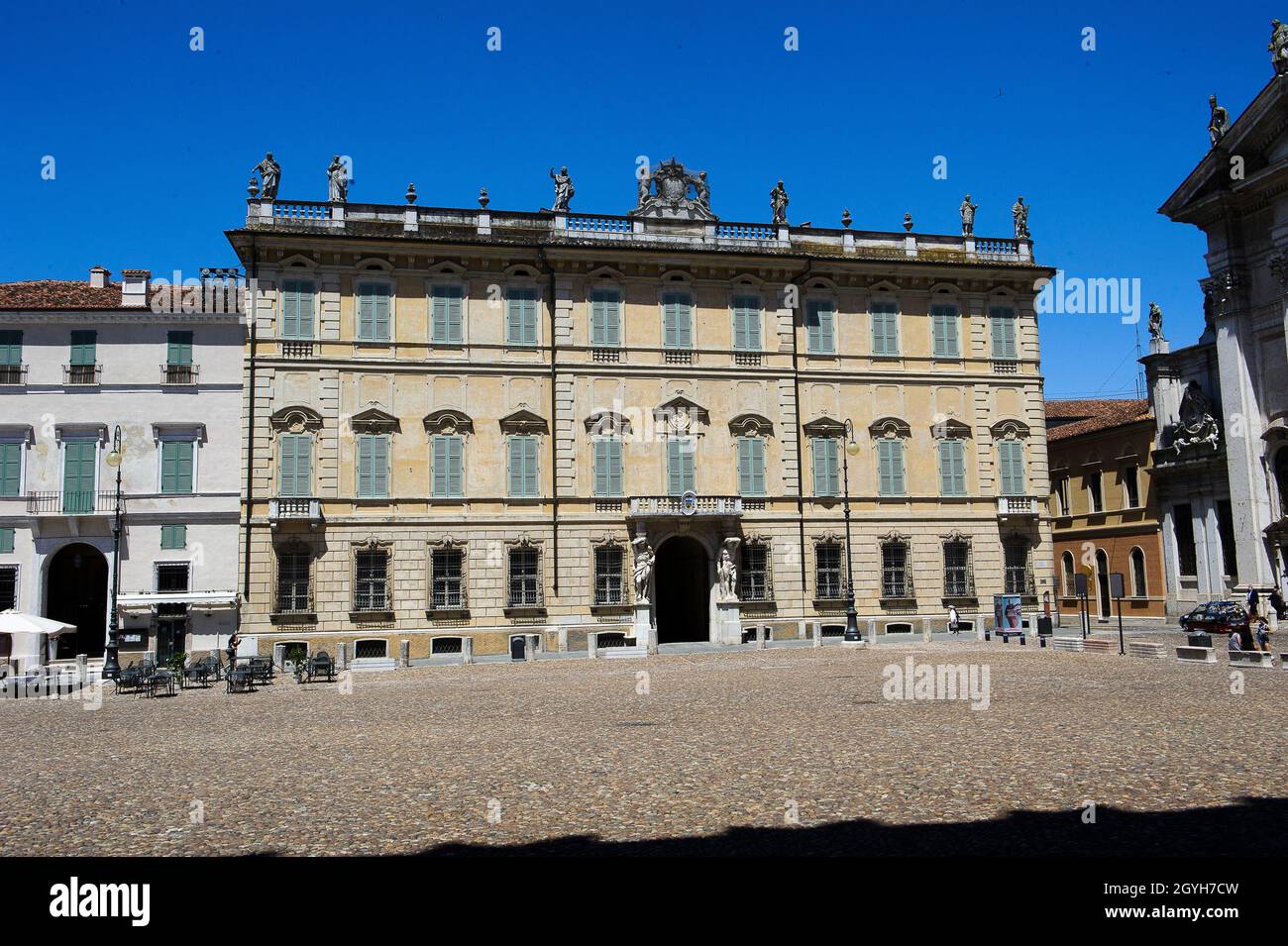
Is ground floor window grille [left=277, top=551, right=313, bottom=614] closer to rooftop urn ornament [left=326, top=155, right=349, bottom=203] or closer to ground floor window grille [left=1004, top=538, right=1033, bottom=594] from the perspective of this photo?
rooftop urn ornament [left=326, top=155, right=349, bottom=203]

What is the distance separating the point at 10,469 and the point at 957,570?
35298mm

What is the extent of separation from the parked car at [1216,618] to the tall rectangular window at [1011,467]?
805cm

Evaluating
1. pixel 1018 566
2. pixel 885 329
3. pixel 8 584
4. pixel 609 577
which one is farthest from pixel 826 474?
pixel 8 584

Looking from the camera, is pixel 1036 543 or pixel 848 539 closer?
pixel 848 539

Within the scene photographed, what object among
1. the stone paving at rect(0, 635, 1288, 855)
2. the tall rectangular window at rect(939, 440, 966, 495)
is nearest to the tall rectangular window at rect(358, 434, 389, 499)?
the stone paving at rect(0, 635, 1288, 855)

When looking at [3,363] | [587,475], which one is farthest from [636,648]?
[3,363]

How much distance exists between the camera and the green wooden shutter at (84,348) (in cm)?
3566

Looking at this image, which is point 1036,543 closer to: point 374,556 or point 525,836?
point 374,556

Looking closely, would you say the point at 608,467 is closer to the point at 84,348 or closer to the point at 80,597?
the point at 84,348

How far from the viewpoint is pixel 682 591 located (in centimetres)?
4172

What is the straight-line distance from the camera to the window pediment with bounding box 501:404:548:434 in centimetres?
3709

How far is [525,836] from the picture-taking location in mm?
8812

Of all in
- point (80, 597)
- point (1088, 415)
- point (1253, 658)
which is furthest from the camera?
point (1088, 415)
